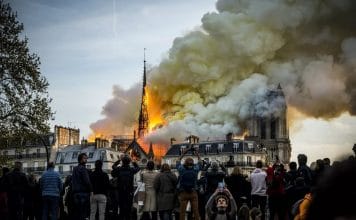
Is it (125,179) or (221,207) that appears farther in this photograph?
(125,179)

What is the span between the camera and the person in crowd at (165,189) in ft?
58.9

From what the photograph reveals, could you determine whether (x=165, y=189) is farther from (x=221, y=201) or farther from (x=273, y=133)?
(x=273, y=133)

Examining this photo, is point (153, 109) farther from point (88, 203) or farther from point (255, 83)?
point (88, 203)

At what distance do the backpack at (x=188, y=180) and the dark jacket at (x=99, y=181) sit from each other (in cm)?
202

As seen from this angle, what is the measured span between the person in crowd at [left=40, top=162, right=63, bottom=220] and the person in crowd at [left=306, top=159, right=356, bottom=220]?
16526 mm

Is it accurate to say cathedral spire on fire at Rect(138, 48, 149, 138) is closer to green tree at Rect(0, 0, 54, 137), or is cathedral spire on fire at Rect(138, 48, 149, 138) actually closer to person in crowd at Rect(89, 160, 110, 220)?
green tree at Rect(0, 0, 54, 137)

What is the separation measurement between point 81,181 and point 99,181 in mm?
803

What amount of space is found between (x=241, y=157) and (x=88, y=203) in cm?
8435

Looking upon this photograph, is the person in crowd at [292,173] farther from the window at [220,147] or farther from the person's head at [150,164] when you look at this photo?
the window at [220,147]

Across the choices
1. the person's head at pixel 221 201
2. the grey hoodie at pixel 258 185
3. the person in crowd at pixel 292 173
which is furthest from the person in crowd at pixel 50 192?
the person in crowd at pixel 292 173

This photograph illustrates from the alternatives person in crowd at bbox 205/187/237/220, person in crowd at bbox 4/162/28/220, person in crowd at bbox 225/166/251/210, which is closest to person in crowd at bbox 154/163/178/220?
person in crowd at bbox 225/166/251/210

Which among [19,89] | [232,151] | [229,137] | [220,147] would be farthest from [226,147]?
[19,89]

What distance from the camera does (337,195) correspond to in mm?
1650

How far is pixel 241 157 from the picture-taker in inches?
3979
